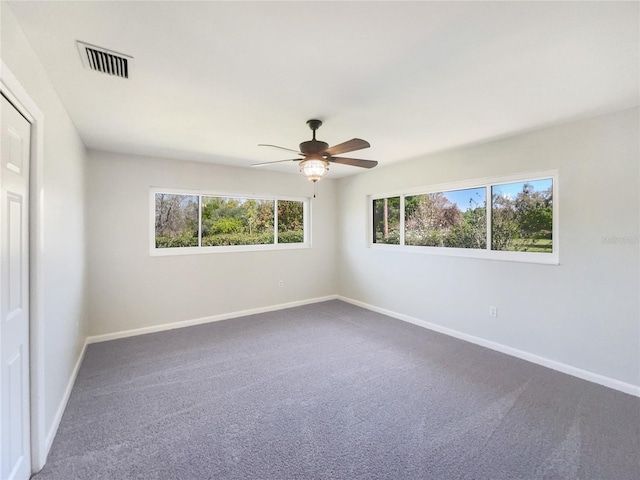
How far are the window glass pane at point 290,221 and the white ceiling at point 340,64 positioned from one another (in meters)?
2.31

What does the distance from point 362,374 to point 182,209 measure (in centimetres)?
336

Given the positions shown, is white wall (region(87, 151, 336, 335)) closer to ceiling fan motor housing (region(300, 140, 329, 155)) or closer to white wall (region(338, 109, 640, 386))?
ceiling fan motor housing (region(300, 140, 329, 155))

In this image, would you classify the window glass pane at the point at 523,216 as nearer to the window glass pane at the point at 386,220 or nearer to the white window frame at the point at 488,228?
the white window frame at the point at 488,228

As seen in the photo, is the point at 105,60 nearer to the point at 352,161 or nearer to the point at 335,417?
the point at 352,161

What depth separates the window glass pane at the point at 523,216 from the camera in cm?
310

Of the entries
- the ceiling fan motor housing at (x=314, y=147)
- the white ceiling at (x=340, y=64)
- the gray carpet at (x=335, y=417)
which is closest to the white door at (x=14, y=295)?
the gray carpet at (x=335, y=417)

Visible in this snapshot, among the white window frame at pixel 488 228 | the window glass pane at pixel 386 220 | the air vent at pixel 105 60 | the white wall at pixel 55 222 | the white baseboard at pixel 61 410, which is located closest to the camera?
the white wall at pixel 55 222

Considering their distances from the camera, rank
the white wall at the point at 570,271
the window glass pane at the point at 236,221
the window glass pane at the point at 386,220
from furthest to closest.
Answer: the window glass pane at the point at 386,220
the window glass pane at the point at 236,221
the white wall at the point at 570,271

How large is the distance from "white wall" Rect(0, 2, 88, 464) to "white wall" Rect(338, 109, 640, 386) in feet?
13.2

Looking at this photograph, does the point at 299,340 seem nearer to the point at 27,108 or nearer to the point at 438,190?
the point at 438,190

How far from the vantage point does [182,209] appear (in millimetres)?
4332

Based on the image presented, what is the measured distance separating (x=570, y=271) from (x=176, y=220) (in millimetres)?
4815

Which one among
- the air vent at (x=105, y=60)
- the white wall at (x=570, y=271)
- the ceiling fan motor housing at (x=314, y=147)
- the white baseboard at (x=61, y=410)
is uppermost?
the air vent at (x=105, y=60)

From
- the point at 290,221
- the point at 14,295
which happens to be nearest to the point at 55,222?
the point at 14,295
